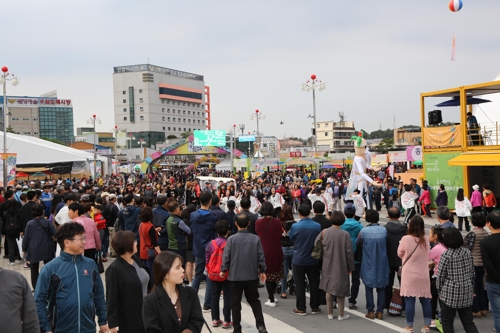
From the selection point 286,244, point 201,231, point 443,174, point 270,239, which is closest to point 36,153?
point 443,174

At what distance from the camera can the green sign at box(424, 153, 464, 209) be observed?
852 inches

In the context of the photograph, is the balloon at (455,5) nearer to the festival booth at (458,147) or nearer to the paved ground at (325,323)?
the festival booth at (458,147)

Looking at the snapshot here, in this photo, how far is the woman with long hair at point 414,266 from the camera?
6602 mm

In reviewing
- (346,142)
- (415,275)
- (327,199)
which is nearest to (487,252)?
(415,275)

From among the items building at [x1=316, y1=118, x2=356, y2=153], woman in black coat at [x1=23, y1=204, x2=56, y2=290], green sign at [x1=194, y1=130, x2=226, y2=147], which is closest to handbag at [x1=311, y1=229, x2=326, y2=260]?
woman in black coat at [x1=23, y1=204, x2=56, y2=290]

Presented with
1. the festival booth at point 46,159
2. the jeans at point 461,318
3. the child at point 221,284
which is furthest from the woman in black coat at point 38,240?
the festival booth at point 46,159

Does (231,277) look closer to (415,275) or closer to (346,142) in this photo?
(415,275)

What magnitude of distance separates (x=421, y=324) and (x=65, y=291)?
5.10 metres

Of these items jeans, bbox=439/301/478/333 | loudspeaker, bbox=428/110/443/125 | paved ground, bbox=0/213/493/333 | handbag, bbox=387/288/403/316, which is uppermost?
loudspeaker, bbox=428/110/443/125

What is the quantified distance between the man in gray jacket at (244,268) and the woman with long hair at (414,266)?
188cm

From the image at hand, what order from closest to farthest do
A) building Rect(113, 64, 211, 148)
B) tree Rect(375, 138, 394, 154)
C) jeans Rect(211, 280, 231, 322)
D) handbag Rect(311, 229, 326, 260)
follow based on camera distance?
jeans Rect(211, 280, 231, 322) < handbag Rect(311, 229, 326, 260) < tree Rect(375, 138, 394, 154) < building Rect(113, 64, 211, 148)

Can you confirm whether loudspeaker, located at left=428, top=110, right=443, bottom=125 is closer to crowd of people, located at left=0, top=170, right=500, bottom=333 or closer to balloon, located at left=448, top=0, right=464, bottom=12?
balloon, located at left=448, top=0, right=464, bottom=12

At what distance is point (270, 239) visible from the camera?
8.12 meters

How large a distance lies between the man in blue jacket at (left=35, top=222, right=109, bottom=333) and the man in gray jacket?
2.31m
